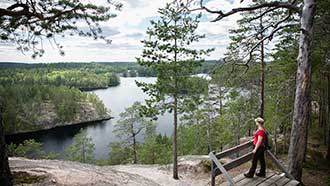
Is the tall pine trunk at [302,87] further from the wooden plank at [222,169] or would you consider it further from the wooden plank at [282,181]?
the wooden plank at [222,169]

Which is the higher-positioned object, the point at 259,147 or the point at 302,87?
the point at 302,87

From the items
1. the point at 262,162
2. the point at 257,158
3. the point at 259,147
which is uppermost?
the point at 259,147

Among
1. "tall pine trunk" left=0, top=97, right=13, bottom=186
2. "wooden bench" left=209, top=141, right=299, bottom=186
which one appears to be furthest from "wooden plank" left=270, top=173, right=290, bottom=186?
"tall pine trunk" left=0, top=97, right=13, bottom=186

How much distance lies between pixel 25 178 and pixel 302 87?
6.87m

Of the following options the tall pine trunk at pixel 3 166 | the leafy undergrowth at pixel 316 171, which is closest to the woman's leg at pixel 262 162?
the leafy undergrowth at pixel 316 171

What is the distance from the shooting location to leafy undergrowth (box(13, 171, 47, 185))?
18.0 feet

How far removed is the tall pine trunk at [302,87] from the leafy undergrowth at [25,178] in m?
6.17

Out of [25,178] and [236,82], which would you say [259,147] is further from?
[25,178]

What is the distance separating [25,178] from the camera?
5.72 m

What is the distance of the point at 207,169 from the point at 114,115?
53456 millimetres

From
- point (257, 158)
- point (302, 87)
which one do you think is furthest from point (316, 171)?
point (257, 158)

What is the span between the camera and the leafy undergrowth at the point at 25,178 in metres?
5.48

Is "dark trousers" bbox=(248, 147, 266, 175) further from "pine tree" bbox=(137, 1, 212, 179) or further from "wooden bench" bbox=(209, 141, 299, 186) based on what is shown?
"pine tree" bbox=(137, 1, 212, 179)

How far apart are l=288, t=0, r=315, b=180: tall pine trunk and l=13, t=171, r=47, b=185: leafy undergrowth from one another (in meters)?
6.17
